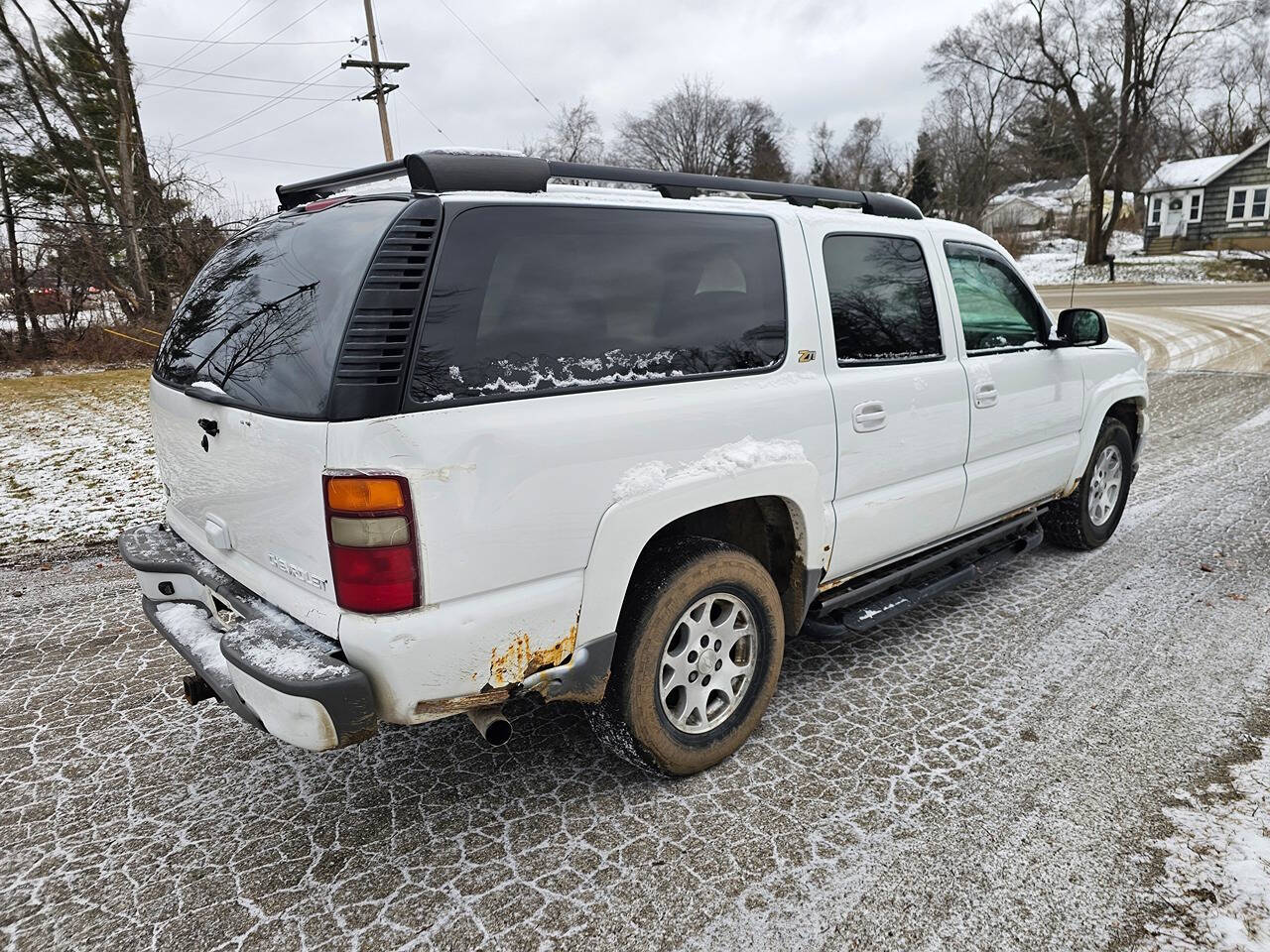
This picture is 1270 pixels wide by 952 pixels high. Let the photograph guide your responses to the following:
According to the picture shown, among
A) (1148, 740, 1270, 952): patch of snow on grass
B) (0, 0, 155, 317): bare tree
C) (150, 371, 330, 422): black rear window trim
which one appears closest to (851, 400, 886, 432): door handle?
(1148, 740, 1270, 952): patch of snow on grass

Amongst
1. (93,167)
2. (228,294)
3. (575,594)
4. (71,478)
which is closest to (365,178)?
(228,294)

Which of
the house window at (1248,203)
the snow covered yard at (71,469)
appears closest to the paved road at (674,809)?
the snow covered yard at (71,469)

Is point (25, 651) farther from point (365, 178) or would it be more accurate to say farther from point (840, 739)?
point (840, 739)

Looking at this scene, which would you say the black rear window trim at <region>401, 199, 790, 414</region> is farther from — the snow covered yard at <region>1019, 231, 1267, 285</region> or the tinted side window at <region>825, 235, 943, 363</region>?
the snow covered yard at <region>1019, 231, 1267, 285</region>

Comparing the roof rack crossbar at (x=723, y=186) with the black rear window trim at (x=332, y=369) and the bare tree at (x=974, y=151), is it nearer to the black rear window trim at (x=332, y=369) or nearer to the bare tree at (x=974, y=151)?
the black rear window trim at (x=332, y=369)

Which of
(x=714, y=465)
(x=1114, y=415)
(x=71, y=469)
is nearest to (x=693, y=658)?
(x=714, y=465)

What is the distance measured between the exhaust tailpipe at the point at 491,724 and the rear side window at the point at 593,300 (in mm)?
930

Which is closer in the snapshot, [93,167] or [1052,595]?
[1052,595]

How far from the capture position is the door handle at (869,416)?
313cm

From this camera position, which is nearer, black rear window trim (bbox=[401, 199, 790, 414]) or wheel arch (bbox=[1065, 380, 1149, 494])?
black rear window trim (bbox=[401, 199, 790, 414])

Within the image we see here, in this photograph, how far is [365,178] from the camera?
3.04m

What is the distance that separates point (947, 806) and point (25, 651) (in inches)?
170

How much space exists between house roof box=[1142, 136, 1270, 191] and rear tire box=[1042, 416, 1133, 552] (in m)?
46.2

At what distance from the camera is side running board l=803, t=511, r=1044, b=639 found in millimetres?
3379
